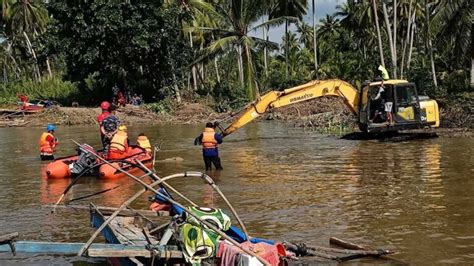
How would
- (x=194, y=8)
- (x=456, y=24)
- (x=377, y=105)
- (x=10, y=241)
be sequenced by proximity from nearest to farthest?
(x=10, y=241), (x=377, y=105), (x=456, y=24), (x=194, y=8)

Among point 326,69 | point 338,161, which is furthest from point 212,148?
point 326,69

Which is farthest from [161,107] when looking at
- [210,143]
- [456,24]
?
[210,143]

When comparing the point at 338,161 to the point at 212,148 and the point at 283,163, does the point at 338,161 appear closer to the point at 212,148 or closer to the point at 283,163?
the point at 283,163

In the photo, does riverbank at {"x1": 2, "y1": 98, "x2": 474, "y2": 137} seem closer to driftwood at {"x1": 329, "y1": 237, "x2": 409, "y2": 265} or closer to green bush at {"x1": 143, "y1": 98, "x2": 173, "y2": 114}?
green bush at {"x1": 143, "y1": 98, "x2": 173, "y2": 114}

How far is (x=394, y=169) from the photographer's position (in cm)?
1563

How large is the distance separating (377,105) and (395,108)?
672 mm

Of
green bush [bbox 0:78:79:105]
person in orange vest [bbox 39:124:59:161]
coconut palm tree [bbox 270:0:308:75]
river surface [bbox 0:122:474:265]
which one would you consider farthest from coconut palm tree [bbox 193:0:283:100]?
person in orange vest [bbox 39:124:59:161]

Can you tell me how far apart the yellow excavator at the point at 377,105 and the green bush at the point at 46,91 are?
31.7 m

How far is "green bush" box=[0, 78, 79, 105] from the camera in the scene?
50594mm

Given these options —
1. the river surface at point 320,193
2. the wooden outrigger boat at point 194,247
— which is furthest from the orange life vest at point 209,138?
the wooden outrigger boat at point 194,247

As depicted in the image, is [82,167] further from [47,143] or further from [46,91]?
[46,91]

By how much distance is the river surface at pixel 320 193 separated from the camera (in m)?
9.21

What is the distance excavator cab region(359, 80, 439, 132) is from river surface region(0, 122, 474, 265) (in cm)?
68

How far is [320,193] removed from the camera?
41.8ft
